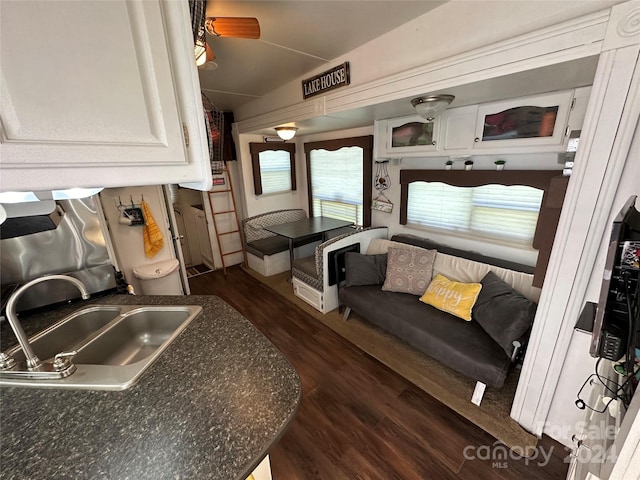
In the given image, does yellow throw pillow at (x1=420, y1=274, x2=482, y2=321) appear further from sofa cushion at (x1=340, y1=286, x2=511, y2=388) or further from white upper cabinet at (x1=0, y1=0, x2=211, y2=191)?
white upper cabinet at (x1=0, y1=0, x2=211, y2=191)

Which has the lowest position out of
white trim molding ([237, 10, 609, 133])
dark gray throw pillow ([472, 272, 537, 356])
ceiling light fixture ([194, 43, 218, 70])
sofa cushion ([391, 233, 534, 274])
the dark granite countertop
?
dark gray throw pillow ([472, 272, 537, 356])

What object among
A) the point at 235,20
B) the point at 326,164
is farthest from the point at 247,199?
the point at 235,20

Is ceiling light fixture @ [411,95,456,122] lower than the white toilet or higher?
higher

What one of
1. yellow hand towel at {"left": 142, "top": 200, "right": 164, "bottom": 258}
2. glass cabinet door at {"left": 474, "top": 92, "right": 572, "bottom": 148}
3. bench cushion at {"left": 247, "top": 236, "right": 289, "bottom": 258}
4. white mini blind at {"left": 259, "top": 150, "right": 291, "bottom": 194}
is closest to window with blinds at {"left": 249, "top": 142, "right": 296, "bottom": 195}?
white mini blind at {"left": 259, "top": 150, "right": 291, "bottom": 194}

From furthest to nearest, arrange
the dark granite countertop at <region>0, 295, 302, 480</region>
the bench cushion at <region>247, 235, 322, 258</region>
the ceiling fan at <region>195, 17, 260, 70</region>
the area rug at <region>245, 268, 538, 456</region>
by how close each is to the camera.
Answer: the bench cushion at <region>247, 235, 322, 258</region>
the area rug at <region>245, 268, 538, 456</region>
the ceiling fan at <region>195, 17, 260, 70</region>
the dark granite countertop at <region>0, 295, 302, 480</region>

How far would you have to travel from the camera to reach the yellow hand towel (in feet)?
7.62

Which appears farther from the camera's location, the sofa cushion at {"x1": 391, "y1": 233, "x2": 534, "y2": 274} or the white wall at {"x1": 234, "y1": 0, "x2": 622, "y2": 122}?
the sofa cushion at {"x1": 391, "y1": 233, "x2": 534, "y2": 274}

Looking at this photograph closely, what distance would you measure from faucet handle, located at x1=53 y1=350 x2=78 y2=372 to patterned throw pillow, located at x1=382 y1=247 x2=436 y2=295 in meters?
2.21

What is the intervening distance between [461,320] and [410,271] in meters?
0.61

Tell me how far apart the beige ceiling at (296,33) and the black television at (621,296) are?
1430 mm

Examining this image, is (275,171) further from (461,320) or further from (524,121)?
(461,320)

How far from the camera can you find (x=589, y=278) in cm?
122

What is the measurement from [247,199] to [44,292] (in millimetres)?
2819

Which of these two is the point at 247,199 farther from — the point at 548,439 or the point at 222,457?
the point at 548,439
